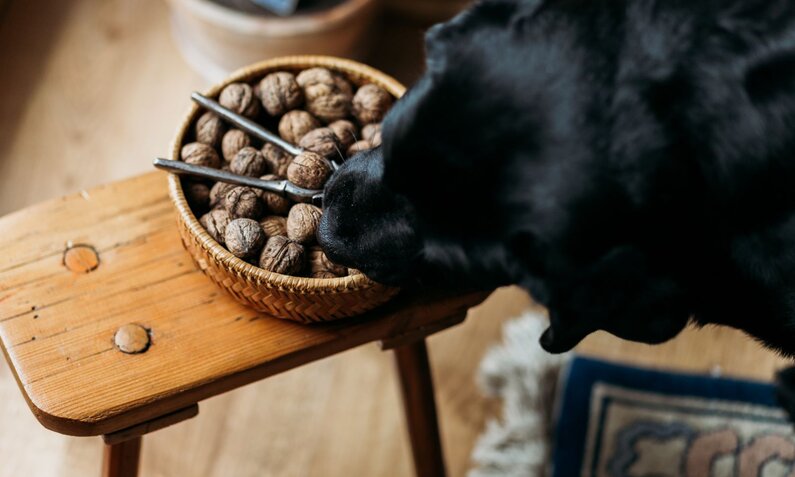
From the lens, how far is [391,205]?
0.83 metres

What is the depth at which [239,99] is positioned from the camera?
96 centimetres

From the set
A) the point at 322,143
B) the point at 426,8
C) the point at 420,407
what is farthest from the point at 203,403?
the point at 426,8

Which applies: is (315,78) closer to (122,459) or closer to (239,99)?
(239,99)

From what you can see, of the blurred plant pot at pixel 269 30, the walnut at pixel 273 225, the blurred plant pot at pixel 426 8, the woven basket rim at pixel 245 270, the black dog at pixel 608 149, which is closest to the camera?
the black dog at pixel 608 149

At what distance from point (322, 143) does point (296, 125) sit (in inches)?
2.0

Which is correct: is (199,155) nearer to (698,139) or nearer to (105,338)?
(105,338)

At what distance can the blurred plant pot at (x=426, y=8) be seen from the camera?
190cm

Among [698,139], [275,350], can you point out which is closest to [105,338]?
[275,350]

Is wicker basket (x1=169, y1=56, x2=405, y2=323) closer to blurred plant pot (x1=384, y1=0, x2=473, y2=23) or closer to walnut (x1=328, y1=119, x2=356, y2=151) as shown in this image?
walnut (x1=328, y1=119, x2=356, y2=151)

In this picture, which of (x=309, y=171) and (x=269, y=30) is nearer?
(x=309, y=171)

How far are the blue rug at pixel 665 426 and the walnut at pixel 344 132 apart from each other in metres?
0.70

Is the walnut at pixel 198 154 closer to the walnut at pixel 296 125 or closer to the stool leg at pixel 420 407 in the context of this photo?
the walnut at pixel 296 125

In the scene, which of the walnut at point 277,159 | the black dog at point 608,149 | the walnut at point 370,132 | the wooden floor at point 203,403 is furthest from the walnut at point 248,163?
the wooden floor at point 203,403

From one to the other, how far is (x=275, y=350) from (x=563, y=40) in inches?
16.3
